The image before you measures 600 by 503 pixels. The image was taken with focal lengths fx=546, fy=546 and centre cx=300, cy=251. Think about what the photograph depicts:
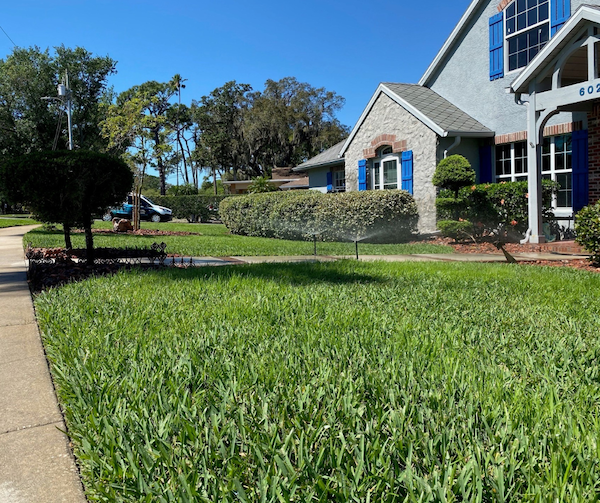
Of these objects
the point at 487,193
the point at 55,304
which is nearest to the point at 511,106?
the point at 487,193

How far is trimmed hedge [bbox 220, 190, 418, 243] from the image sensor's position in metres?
15.0

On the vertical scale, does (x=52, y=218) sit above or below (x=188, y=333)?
above

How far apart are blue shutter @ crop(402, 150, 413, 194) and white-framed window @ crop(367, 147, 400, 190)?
598 millimetres

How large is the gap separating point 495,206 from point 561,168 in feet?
5.84

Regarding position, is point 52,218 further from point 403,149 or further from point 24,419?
point 403,149

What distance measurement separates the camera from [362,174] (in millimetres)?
18562

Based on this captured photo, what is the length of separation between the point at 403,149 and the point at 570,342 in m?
13.5

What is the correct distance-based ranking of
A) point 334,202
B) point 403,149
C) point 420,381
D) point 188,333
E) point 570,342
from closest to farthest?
point 420,381
point 570,342
point 188,333
point 334,202
point 403,149

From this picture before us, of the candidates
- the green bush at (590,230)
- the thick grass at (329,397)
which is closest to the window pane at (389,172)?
the green bush at (590,230)

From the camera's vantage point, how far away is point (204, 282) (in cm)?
606

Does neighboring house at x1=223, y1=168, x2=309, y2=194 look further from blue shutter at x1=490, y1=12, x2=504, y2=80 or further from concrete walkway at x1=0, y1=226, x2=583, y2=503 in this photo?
concrete walkway at x1=0, y1=226, x2=583, y2=503

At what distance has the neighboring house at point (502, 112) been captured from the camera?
11445 mm

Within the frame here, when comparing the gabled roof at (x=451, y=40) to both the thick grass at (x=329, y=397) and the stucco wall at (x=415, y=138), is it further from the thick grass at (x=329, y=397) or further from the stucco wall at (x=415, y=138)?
the thick grass at (x=329, y=397)

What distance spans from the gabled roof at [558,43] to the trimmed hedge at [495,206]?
89.6 inches
